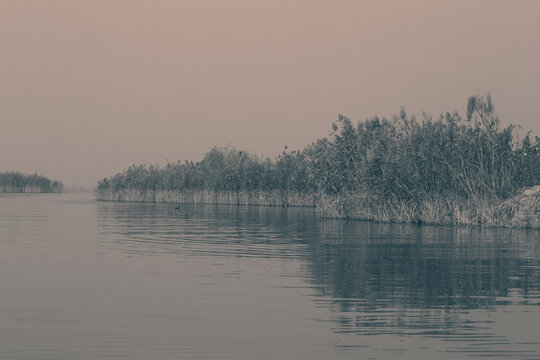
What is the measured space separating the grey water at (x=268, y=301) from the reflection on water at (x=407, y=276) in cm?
6

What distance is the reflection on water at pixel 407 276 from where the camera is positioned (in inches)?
570

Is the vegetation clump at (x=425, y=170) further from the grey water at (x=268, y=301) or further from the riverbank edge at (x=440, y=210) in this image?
the grey water at (x=268, y=301)

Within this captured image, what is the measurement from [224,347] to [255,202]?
111 metres

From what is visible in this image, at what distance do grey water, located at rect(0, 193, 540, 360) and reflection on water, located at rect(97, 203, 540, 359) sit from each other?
6 cm

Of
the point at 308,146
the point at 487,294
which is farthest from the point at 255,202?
the point at 487,294

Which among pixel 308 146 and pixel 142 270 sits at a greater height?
pixel 308 146

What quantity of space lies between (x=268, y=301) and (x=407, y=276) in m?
7.73

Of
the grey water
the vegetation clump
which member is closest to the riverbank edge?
the vegetation clump

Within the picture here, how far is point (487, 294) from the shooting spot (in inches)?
814

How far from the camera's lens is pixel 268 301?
19.2 meters

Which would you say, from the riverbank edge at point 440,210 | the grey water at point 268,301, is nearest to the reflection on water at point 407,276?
the grey water at point 268,301

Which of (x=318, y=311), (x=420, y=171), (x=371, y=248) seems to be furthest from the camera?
(x=420, y=171)

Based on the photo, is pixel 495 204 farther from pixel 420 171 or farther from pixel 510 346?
pixel 510 346

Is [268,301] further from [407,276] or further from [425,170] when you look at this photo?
[425,170]
